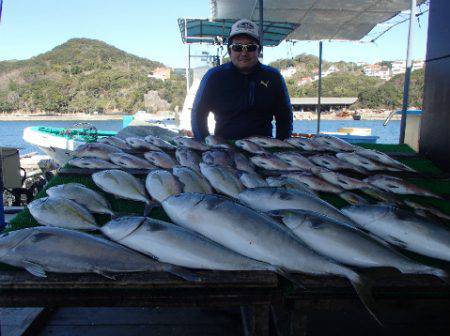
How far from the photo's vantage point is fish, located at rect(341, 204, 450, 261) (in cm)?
169

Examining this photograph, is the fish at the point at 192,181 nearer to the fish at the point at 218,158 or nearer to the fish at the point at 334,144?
the fish at the point at 218,158

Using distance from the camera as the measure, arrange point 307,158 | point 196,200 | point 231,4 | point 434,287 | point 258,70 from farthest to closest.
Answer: point 231,4 → point 258,70 → point 307,158 → point 196,200 → point 434,287

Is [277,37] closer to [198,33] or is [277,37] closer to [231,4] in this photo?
[198,33]

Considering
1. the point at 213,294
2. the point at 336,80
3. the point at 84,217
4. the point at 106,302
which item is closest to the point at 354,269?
the point at 213,294

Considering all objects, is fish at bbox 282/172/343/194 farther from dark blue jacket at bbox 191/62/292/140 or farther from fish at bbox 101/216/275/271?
dark blue jacket at bbox 191/62/292/140

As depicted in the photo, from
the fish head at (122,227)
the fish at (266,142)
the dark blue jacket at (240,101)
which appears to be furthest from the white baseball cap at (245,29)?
the fish head at (122,227)

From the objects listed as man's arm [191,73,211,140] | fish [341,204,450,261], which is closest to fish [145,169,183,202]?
fish [341,204,450,261]

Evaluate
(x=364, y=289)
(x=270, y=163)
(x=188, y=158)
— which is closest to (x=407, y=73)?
(x=270, y=163)

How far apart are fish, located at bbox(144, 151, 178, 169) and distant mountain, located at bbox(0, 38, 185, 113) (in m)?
69.3

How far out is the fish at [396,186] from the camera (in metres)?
2.54

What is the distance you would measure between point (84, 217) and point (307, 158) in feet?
7.05

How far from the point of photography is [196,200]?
1890 mm

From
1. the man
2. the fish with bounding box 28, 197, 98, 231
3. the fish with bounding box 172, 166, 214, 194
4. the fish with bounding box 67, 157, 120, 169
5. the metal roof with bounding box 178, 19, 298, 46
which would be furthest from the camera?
the metal roof with bounding box 178, 19, 298, 46

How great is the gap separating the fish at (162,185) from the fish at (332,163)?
58.0 inches
